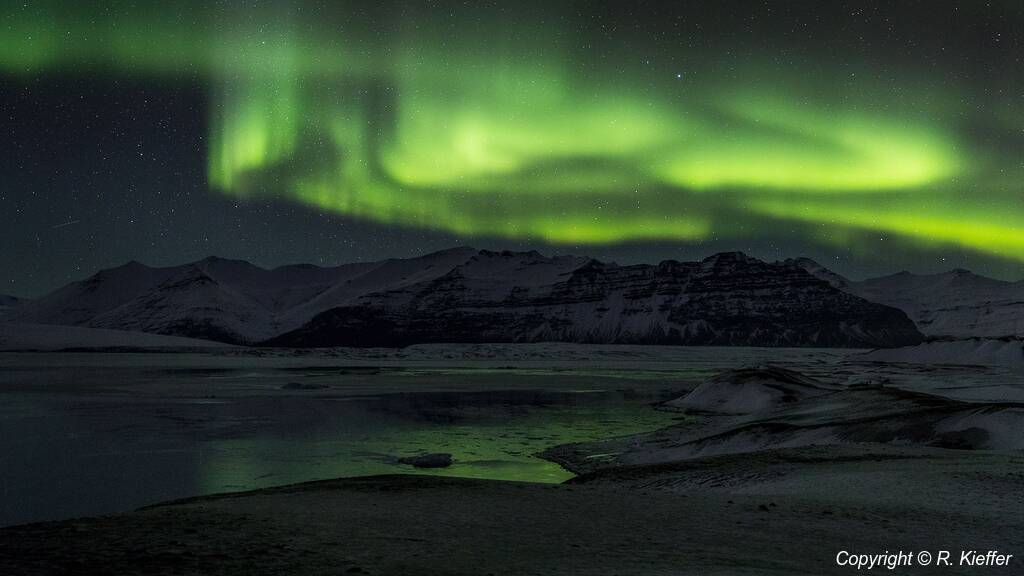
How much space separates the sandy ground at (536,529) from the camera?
1030cm

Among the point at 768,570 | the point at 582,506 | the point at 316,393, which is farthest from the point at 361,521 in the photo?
the point at 316,393

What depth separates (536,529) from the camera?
13.1 m

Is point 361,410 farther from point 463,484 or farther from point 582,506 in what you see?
point 582,506

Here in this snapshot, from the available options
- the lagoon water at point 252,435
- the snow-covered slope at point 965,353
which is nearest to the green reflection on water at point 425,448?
the lagoon water at point 252,435

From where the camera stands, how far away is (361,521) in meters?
13.4

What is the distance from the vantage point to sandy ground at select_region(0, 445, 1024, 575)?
33.8ft

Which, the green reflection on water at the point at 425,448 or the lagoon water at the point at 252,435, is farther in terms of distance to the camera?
the green reflection on water at the point at 425,448

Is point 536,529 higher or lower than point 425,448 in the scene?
higher

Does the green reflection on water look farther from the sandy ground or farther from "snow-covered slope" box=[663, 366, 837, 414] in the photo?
the sandy ground

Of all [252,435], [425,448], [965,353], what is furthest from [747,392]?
[965,353]

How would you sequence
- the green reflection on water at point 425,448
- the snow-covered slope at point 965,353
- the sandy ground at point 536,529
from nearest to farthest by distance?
the sandy ground at point 536,529 < the green reflection on water at point 425,448 < the snow-covered slope at point 965,353

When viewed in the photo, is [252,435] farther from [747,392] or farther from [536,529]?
[747,392]

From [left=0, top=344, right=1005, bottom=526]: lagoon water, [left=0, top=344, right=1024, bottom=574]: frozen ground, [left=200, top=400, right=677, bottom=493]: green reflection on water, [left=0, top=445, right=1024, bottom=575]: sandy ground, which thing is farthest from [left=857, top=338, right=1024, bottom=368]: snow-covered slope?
[left=0, top=445, right=1024, bottom=575]: sandy ground

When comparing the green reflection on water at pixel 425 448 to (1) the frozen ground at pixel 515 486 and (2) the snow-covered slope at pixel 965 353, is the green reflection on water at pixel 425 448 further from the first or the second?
(2) the snow-covered slope at pixel 965 353
